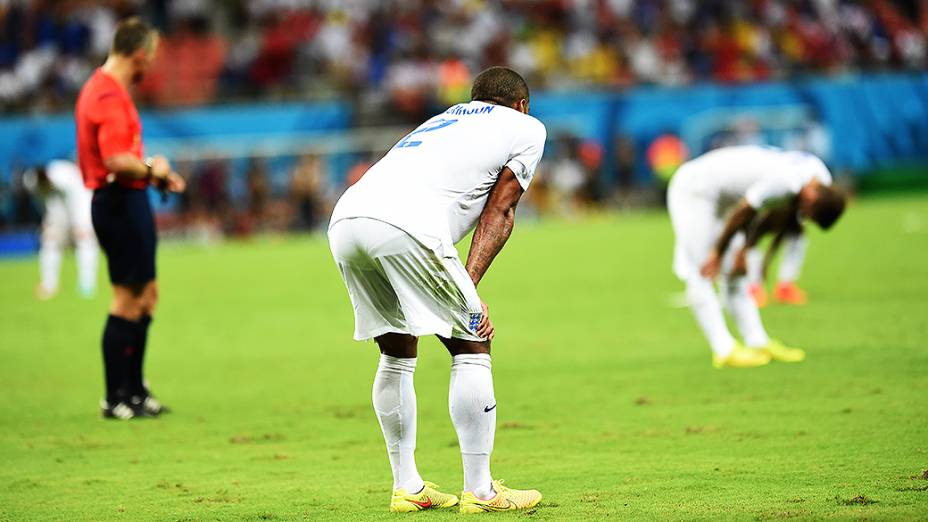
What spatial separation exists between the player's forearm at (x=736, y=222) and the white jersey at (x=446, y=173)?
4192 mm

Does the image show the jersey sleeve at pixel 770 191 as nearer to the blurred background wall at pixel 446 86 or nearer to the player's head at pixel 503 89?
the player's head at pixel 503 89

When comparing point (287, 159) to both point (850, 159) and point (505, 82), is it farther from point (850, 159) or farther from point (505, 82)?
point (505, 82)

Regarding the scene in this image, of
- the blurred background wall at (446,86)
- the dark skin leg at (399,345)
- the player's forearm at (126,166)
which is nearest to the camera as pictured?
the dark skin leg at (399,345)

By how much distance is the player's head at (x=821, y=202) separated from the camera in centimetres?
1005

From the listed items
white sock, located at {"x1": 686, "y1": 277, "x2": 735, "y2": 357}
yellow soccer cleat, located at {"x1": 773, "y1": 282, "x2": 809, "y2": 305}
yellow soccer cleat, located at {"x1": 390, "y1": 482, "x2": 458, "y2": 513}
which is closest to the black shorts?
yellow soccer cleat, located at {"x1": 390, "y1": 482, "x2": 458, "y2": 513}

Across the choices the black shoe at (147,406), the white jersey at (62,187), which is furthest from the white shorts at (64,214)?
the black shoe at (147,406)

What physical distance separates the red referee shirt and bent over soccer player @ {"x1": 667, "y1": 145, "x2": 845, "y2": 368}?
4.47 metres

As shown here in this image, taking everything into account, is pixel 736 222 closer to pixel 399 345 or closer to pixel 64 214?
pixel 399 345

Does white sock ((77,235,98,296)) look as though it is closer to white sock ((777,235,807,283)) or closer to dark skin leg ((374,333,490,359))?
white sock ((777,235,807,283))

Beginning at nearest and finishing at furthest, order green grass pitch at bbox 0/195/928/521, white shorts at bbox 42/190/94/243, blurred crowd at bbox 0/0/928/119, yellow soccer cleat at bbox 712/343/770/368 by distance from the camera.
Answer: green grass pitch at bbox 0/195/928/521, yellow soccer cleat at bbox 712/343/770/368, white shorts at bbox 42/190/94/243, blurred crowd at bbox 0/0/928/119

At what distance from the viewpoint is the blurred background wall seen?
3167 centimetres

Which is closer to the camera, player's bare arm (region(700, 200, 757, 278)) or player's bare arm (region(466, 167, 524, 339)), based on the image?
player's bare arm (region(466, 167, 524, 339))

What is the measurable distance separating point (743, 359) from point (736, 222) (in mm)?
1249

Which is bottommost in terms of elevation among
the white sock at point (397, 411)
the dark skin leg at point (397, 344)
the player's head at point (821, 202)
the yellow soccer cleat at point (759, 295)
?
the yellow soccer cleat at point (759, 295)
